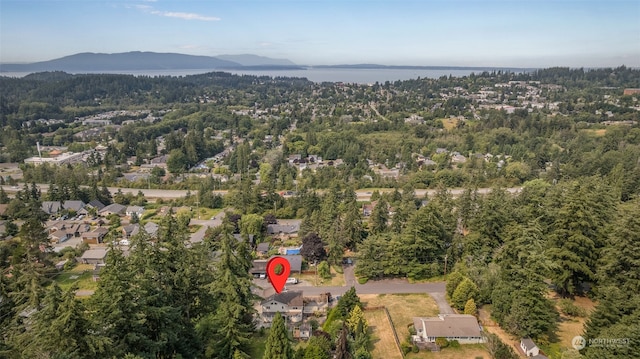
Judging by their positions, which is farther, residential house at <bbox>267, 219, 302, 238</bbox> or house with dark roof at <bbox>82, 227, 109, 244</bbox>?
residential house at <bbox>267, 219, 302, 238</bbox>

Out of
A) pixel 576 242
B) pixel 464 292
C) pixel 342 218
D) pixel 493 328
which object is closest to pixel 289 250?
pixel 342 218

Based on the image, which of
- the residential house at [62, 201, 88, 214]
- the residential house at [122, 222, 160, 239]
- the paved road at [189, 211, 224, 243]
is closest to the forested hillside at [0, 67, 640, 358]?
the residential house at [122, 222, 160, 239]

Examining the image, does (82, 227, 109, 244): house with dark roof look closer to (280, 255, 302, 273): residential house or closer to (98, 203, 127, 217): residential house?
(98, 203, 127, 217): residential house

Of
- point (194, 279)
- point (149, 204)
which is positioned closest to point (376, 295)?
point (194, 279)

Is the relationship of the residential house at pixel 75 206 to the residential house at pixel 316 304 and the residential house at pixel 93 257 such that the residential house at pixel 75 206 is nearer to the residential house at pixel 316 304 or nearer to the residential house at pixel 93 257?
the residential house at pixel 93 257

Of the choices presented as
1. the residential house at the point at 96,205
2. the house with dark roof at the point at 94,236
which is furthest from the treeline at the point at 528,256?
the residential house at the point at 96,205

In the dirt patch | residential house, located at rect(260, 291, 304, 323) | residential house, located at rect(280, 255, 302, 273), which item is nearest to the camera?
the dirt patch
